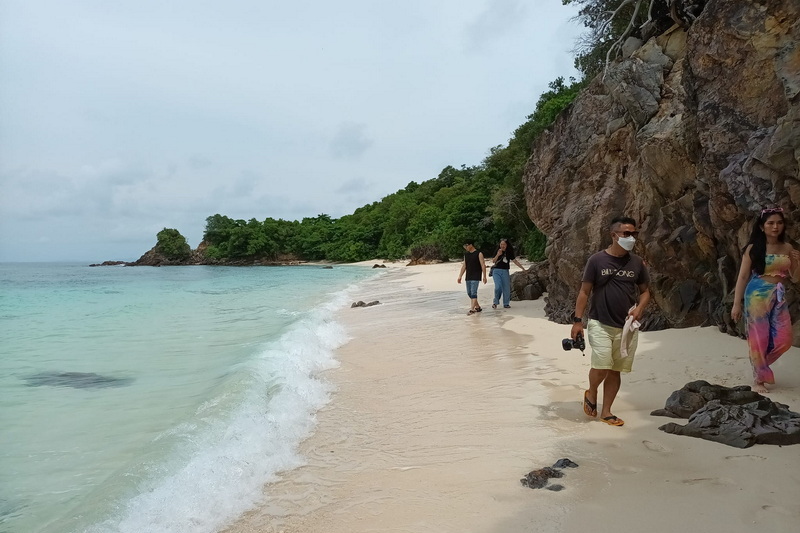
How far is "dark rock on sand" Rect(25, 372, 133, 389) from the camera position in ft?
24.8

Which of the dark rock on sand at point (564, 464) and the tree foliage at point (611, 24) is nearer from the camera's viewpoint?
the dark rock on sand at point (564, 464)

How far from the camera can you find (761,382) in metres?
4.63

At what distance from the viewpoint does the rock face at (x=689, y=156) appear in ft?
18.7

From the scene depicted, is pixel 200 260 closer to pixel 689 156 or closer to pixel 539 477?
pixel 689 156

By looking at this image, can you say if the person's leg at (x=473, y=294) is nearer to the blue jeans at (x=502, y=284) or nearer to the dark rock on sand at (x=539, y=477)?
the blue jeans at (x=502, y=284)

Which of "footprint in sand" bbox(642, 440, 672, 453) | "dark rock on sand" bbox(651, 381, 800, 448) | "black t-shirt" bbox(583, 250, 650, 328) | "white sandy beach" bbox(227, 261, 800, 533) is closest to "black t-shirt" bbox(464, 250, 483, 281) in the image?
"white sandy beach" bbox(227, 261, 800, 533)

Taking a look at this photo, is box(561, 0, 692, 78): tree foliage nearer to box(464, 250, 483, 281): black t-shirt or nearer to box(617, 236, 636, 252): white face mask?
box(464, 250, 483, 281): black t-shirt

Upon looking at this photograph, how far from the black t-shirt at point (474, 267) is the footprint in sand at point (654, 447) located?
27.0 feet

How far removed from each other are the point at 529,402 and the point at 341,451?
1882mm

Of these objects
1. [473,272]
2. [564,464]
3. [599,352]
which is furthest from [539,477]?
[473,272]

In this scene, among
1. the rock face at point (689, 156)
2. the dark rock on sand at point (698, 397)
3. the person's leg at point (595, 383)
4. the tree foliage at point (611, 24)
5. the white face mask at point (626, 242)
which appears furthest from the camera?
the tree foliage at point (611, 24)

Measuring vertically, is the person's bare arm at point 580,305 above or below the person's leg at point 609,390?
above

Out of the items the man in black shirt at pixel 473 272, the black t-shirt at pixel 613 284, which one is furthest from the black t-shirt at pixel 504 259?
the black t-shirt at pixel 613 284

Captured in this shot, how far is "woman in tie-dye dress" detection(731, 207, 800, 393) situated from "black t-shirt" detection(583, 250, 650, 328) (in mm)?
1178
